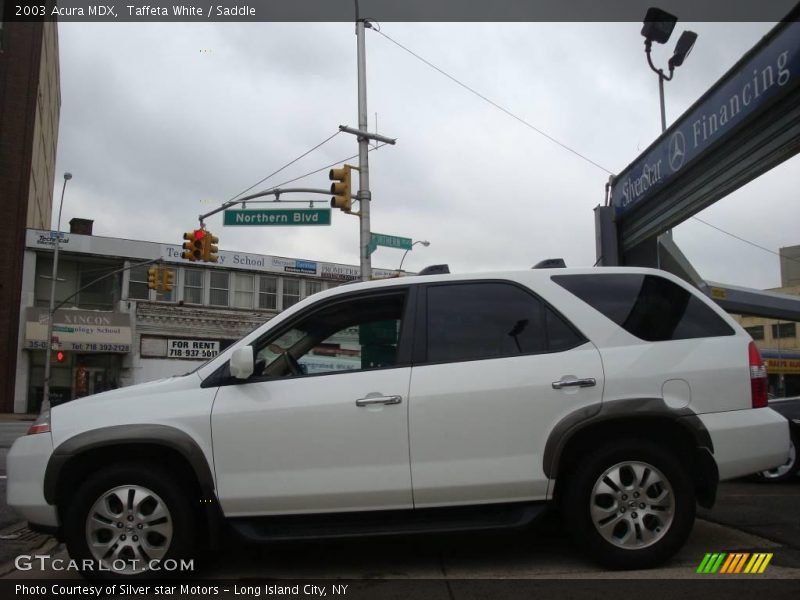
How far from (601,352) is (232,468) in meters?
2.40

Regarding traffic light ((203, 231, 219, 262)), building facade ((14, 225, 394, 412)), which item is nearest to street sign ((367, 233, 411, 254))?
traffic light ((203, 231, 219, 262))

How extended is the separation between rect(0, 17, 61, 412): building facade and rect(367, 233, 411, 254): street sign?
24615 mm

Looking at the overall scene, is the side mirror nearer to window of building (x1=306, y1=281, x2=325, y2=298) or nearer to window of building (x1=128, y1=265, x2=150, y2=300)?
window of building (x1=128, y1=265, x2=150, y2=300)

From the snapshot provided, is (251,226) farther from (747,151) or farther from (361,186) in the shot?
(747,151)

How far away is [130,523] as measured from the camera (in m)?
4.03

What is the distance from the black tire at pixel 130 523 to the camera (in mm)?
4000

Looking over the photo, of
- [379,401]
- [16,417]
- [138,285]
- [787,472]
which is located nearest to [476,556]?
[379,401]

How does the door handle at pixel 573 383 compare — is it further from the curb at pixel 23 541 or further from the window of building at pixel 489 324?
the curb at pixel 23 541

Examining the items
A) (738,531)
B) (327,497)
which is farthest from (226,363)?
(738,531)

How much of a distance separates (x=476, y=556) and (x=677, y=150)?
6.96 meters

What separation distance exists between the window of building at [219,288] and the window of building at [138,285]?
3423 mm

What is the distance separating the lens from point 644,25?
10.8 metres

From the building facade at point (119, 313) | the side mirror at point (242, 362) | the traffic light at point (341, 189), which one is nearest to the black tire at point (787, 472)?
the side mirror at point (242, 362)

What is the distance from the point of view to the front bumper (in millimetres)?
4105
